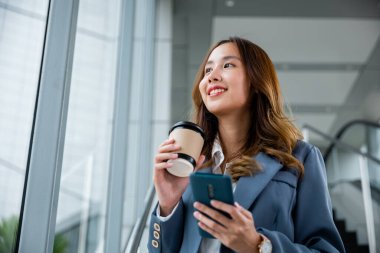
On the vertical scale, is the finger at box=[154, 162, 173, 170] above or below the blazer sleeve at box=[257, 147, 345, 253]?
above

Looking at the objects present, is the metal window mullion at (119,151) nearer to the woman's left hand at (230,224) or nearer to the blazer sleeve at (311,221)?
the blazer sleeve at (311,221)

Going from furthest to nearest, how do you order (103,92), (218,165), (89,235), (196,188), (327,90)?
(327,90), (89,235), (103,92), (218,165), (196,188)

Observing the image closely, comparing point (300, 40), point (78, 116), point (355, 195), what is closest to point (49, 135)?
point (78, 116)

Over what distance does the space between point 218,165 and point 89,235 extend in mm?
2357

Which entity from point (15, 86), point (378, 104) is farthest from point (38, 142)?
point (378, 104)

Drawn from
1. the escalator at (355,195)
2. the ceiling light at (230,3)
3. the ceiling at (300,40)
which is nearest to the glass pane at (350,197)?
the escalator at (355,195)

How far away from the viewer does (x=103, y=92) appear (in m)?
3.21

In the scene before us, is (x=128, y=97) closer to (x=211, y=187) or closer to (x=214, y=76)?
(x=214, y=76)

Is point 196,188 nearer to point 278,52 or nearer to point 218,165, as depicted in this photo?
point 218,165

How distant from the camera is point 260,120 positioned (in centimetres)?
153

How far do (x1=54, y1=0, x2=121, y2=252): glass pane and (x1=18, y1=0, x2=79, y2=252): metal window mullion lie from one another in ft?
3.57

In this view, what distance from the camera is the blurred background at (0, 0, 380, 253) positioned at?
1259 mm

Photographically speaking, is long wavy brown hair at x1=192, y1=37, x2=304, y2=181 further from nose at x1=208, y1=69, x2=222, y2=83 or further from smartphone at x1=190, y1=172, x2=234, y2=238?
smartphone at x1=190, y1=172, x2=234, y2=238

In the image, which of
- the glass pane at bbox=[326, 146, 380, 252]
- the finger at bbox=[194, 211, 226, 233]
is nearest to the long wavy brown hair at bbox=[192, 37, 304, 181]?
the finger at bbox=[194, 211, 226, 233]
